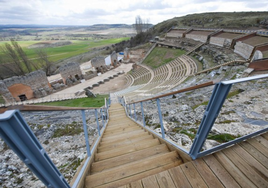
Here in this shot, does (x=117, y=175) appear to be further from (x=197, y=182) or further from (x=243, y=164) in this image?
(x=243, y=164)

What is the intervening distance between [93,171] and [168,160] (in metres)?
1.25

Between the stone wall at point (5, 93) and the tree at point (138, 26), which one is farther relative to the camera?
the tree at point (138, 26)

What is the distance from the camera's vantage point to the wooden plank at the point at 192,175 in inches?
58.1

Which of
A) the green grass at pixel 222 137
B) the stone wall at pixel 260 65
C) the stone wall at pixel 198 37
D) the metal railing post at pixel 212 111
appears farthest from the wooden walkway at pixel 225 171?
the stone wall at pixel 198 37

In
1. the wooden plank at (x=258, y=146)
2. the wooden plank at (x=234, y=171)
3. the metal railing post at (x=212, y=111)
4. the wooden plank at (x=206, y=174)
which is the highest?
the metal railing post at (x=212, y=111)

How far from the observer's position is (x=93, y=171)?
81.7 inches

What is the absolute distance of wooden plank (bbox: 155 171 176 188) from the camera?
1514 mm

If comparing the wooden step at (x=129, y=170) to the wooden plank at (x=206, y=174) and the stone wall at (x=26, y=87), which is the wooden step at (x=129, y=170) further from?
the stone wall at (x=26, y=87)

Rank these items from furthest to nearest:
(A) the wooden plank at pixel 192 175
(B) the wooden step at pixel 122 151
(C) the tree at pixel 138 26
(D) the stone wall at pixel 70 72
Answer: (C) the tree at pixel 138 26 < (D) the stone wall at pixel 70 72 < (B) the wooden step at pixel 122 151 < (A) the wooden plank at pixel 192 175

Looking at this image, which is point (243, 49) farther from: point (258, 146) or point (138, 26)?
point (138, 26)

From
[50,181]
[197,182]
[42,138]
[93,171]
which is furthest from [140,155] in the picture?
[42,138]

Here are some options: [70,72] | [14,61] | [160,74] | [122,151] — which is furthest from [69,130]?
[14,61]

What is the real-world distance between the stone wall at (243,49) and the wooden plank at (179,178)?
16.9m

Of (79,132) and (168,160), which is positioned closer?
(168,160)
